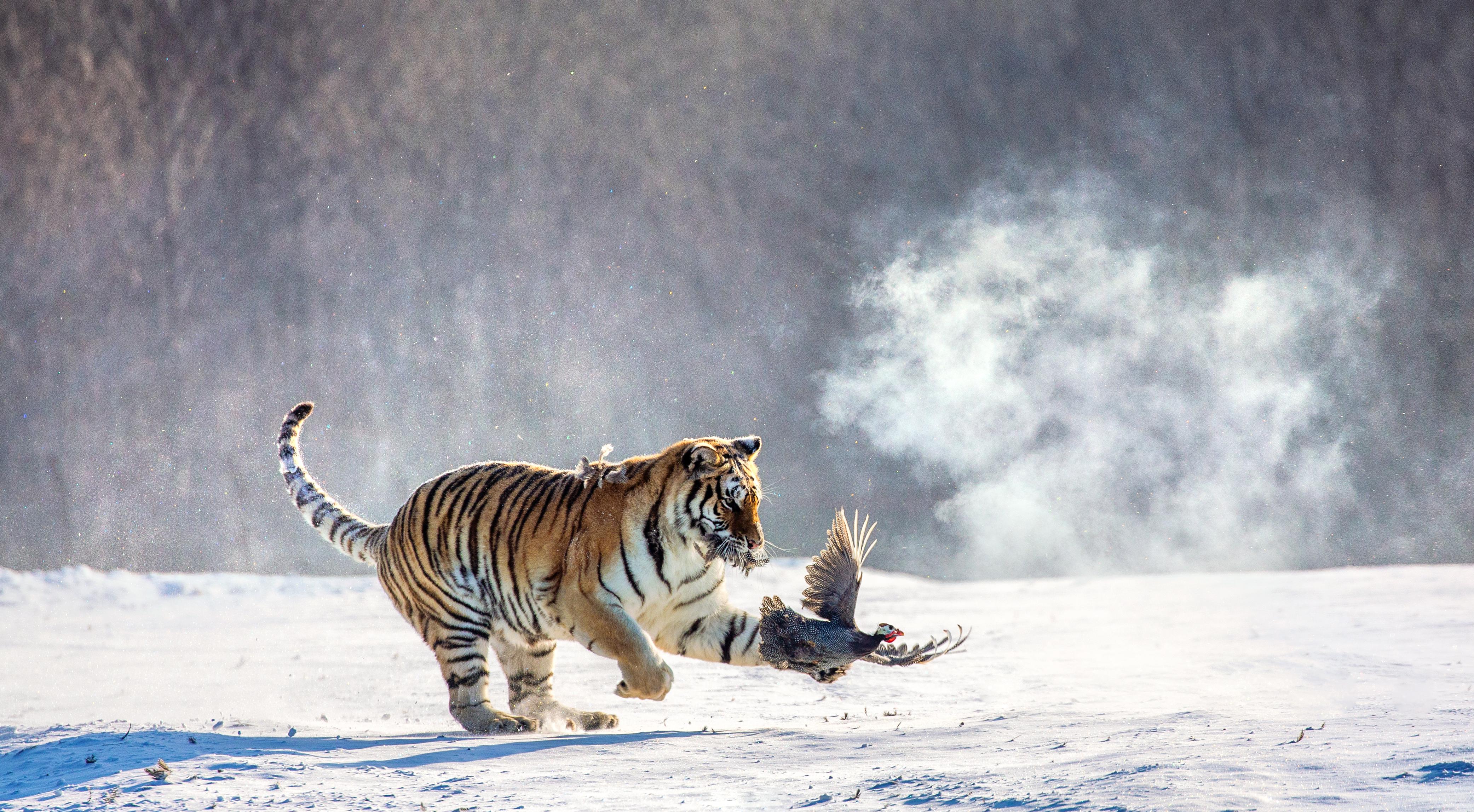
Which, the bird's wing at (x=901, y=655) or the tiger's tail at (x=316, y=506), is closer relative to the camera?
the bird's wing at (x=901, y=655)

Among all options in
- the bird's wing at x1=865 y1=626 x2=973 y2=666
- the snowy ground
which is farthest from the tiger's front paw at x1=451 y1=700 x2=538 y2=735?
the bird's wing at x1=865 y1=626 x2=973 y2=666

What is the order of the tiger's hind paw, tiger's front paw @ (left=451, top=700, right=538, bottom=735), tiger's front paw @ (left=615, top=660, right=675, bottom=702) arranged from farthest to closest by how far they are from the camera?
the tiger's hind paw, tiger's front paw @ (left=451, top=700, right=538, bottom=735), tiger's front paw @ (left=615, top=660, right=675, bottom=702)

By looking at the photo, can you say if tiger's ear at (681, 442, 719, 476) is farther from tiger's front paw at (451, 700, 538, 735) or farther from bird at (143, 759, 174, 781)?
bird at (143, 759, 174, 781)

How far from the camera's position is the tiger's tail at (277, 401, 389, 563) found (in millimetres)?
6137

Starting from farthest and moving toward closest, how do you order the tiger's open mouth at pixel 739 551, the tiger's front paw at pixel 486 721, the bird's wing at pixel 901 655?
the tiger's front paw at pixel 486 721 < the tiger's open mouth at pixel 739 551 < the bird's wing at pixel 901 655

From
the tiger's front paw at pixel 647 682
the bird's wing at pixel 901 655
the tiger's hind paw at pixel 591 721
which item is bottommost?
the tiger's hind paw at pixel 591 721

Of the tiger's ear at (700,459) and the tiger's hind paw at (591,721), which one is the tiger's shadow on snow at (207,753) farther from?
the tiger's ear at (700,459)

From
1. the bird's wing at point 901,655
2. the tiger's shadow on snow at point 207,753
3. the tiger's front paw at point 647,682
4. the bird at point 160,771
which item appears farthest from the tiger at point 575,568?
the bird at point 160,771

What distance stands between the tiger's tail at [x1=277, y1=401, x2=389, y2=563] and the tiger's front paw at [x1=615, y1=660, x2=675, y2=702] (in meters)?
1.96

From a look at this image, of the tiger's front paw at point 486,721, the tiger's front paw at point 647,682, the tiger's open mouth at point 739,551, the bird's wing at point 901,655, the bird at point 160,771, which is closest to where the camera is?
the bird at point 160,771

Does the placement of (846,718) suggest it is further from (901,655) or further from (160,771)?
(160,771)

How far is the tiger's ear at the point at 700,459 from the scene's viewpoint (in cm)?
498

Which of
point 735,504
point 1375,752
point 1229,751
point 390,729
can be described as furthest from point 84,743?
point 1375,752

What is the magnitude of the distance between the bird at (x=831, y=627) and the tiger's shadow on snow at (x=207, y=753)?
0.61 metres
